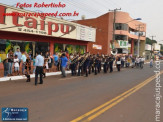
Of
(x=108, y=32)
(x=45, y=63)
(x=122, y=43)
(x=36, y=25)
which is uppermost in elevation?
(x=108, y=32)

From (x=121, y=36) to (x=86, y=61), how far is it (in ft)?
97.8

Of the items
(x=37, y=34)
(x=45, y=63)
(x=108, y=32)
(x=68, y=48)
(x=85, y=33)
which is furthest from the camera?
(x=108, y=32)

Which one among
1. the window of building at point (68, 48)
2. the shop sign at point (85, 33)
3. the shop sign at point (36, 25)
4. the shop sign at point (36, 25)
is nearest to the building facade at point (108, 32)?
the shop sign at point (85, 33)

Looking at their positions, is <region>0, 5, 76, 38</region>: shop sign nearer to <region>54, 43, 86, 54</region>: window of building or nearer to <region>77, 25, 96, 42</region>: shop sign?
<region>77, 25, 96, 42</region>: shop sign

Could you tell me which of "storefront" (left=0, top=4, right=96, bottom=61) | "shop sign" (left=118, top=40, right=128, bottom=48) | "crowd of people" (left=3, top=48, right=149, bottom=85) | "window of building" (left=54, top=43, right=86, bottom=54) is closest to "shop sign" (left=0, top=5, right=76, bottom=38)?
"storefront" (left=0, top=4, right=96, bottom=61)

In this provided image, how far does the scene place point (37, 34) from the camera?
18.3 metres

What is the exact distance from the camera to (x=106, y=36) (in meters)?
40.2

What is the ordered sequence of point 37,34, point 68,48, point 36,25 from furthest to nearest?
1. point 68,48
2. point 37,34
3. point 36,25

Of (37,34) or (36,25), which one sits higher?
(36,25)

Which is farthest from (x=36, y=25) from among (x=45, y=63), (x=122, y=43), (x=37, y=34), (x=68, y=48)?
(x=122, y=43)

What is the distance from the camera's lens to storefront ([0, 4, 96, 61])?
51.4 feet

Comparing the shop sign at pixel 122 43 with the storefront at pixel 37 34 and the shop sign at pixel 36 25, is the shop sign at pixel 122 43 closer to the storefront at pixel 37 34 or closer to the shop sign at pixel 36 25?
the storefront at pixel 37 34

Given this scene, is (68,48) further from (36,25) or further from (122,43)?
(122,43)

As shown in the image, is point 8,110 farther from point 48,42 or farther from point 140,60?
point 140,60
